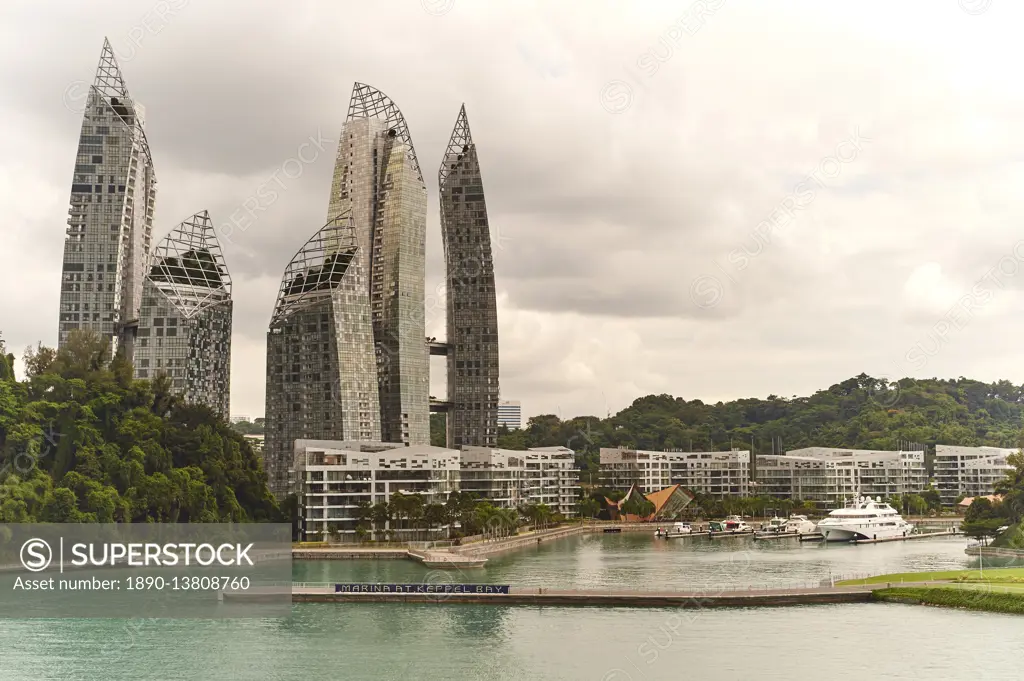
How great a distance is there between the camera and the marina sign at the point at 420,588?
63219mm

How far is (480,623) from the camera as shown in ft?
183

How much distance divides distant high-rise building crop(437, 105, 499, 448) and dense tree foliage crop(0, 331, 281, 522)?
55.9 m

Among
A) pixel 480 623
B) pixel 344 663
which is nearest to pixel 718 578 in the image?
pixel 480 623

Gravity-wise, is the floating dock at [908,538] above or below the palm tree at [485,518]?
Result: below

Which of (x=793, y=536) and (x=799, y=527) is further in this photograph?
(x=793, y=536)

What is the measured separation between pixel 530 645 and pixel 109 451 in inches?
1859

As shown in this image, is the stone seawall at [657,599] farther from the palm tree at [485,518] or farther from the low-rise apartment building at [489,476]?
the low-rise apartment building at [489,476]

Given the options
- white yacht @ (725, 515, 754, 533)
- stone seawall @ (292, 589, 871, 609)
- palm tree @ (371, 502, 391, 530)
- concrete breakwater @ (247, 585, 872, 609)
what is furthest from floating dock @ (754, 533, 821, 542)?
stone seawall @ (292, 589, 871, 609)

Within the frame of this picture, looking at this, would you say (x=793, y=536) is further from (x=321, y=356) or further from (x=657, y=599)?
(x=657, y=599)

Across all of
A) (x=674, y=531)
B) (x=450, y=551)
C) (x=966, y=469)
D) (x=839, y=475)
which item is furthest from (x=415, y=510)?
(x=966, y=469)

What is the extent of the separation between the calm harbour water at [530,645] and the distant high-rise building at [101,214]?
76.6 m

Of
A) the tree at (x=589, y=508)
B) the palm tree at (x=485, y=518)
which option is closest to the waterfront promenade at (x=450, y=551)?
the palm tree at (x=485, y=518)

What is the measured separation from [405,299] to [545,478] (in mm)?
29257

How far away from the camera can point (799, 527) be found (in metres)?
121
